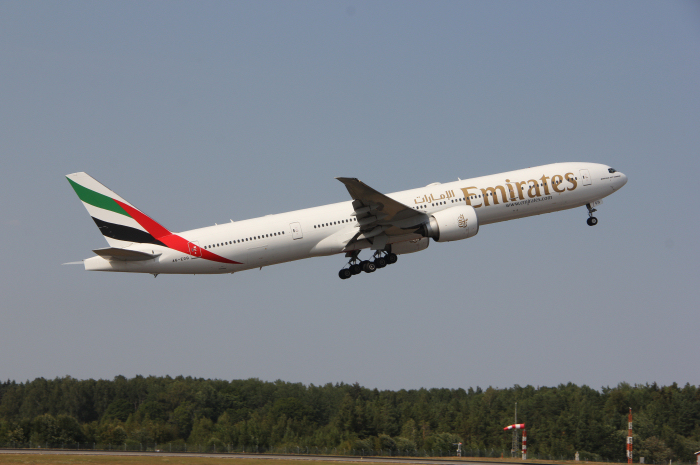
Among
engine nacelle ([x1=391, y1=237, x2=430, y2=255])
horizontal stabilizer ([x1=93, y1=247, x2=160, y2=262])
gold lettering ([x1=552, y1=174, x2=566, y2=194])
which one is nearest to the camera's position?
horizontal stabilizer ([x1=93, y1=247, x2=160, y2=262])

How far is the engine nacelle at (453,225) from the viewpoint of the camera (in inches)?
1977

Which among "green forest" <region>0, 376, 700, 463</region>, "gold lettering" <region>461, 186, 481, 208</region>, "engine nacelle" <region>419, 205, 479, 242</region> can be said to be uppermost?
"gold lettering" <region>461, 186, 481, 208</region>

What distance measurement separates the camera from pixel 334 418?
10712 cm

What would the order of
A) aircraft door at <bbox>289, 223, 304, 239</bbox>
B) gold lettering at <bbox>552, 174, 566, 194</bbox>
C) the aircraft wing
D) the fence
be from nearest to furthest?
1. the aircraft wing
2. aircraft door at <bbox>289, 223, 304, 239</bbox>
3. gold lettering at <bbox>552, 174, 566, 194</bbox>
4. the fence

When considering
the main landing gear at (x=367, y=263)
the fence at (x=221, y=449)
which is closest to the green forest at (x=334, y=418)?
the fence at (x=221, y=449)

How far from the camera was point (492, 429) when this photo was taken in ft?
373

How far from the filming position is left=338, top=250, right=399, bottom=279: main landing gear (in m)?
53.8

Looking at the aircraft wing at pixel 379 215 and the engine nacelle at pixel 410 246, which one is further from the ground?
the aircraft wing at pixel 379 215

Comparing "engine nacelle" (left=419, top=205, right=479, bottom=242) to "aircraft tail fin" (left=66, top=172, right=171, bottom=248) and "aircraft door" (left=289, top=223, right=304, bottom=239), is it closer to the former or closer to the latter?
"aircraft door" (left=289, top=223, right=304, bottom=239)

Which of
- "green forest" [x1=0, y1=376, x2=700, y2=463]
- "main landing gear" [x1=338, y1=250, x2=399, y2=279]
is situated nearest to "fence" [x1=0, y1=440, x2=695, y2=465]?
"green forest" [x1=0, y1=376, x2=700, y2=463]

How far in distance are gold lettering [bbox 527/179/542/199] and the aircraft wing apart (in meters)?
7.99

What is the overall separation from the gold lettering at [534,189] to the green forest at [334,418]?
137 feet

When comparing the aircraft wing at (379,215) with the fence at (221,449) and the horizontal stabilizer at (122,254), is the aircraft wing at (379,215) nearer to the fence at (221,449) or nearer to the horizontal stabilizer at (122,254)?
the horizontal stabilizer at (122,254)

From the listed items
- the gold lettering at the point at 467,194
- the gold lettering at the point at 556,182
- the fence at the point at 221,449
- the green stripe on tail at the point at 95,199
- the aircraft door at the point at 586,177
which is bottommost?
the fence at the point at 221,449
